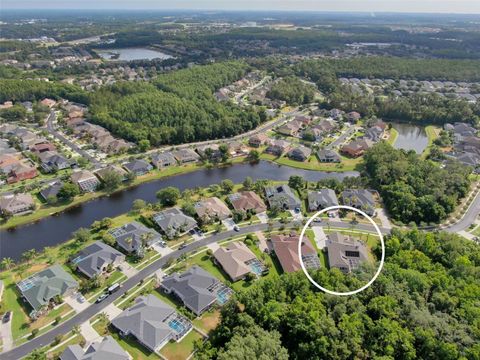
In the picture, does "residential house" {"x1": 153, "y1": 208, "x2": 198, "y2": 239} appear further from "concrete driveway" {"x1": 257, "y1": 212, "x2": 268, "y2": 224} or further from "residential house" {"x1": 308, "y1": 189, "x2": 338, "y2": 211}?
"residential house" {"x1": 308, "y1": 189, "x2": 338, "y2": 211}

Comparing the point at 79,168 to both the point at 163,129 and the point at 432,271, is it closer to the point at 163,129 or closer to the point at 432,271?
the point at 163,129

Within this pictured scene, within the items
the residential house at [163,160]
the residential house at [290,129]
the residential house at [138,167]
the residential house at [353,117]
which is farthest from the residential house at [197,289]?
the residential house at [353,117]

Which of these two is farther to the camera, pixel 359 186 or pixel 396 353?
pixel 359 186

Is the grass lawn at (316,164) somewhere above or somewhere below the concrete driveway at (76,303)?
below

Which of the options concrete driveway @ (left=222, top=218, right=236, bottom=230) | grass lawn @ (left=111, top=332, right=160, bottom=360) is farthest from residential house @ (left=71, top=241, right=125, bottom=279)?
concrete driveway @ (left=222, top=218, right=236, bottom=230)

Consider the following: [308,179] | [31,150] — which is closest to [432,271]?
[308,179]

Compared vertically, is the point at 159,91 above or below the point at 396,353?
above

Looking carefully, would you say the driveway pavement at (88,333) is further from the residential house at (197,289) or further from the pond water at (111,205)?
the pond water at (111,205)
